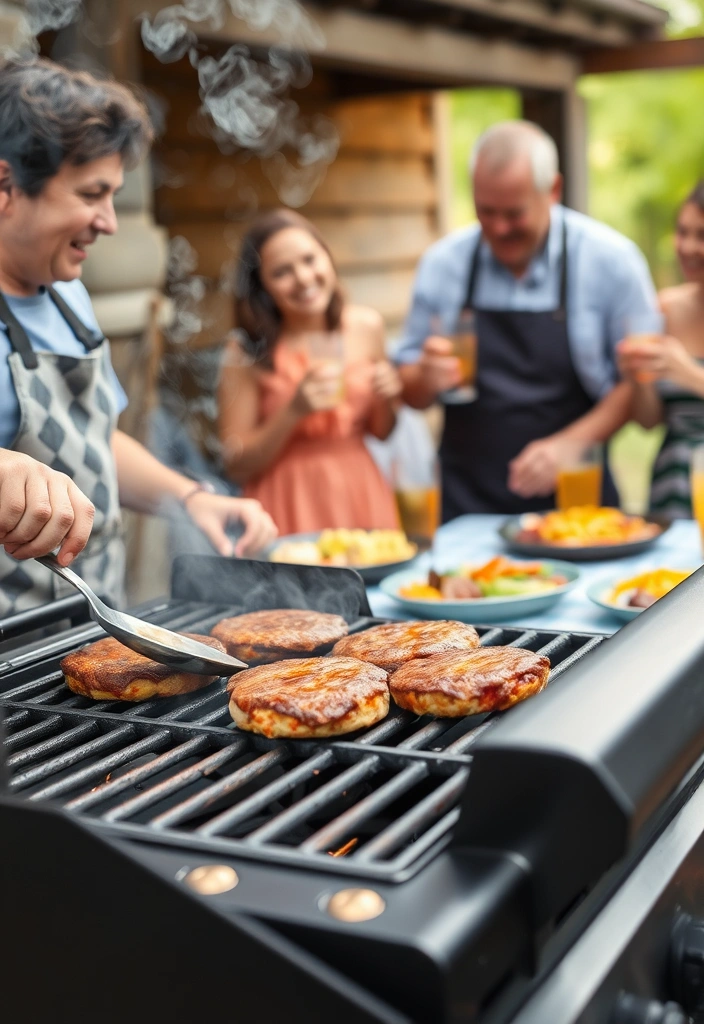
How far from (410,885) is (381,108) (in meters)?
7.22

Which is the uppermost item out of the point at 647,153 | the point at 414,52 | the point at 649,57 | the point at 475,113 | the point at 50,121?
the point at 475,113

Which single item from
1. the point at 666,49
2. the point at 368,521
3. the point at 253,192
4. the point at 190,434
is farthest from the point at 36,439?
the point at 666,49

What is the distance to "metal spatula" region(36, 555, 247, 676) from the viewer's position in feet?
4.70

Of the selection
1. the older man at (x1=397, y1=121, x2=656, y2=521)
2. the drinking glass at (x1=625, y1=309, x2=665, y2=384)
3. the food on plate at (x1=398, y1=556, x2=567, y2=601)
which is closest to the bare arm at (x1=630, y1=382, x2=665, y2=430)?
the older man at (x1=397, y1=121, x2=656, y2=521)

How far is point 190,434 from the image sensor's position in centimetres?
611

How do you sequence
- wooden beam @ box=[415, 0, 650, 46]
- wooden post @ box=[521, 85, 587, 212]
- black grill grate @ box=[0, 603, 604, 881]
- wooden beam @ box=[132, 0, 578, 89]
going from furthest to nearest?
1. wooden post @ box=[521, 85, 587, 212]
2. wooden beam @ box=[415, 0, 650, 46]
3. wooden beam @ box=[132, 0, 578, 89]
4. black grill grate @ box=[0, 603, 604, 881]

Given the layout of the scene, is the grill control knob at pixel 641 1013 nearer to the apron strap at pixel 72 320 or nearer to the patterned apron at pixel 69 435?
the patterned apron at pixel 69 435

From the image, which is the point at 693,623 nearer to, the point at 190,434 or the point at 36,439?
the point at 36,439

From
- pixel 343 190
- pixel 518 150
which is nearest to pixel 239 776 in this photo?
pixel 518 150

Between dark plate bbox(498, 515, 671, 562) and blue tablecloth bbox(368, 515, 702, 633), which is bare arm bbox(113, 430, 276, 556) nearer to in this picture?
blue tablecloth bbox(368, 515, 702, 633)

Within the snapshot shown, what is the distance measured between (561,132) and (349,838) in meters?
7.27

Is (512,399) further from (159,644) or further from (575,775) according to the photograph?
(575,775)

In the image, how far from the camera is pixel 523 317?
4.29 metres

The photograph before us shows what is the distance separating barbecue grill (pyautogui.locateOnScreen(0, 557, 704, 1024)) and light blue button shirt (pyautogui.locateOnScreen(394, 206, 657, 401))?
124 inches
